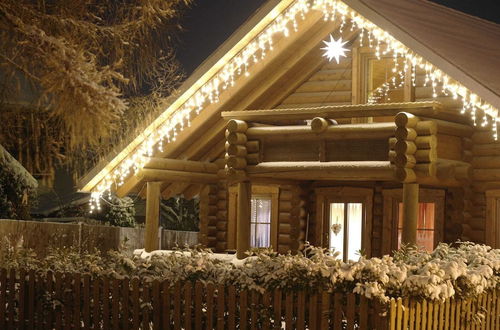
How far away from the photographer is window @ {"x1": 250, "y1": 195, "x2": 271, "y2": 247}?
22797 millimetres

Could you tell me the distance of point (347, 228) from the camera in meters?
21.3

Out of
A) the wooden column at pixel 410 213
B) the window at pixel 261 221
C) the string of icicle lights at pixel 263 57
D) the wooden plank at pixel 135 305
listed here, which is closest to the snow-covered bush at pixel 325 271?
the wooden plank at pixel 135 305

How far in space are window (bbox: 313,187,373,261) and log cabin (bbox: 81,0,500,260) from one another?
33 millimetres

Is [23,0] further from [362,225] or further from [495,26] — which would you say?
[495,26]

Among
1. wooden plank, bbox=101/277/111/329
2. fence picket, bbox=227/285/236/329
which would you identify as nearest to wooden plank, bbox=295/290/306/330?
fence picket, bbox=227/285/236/329

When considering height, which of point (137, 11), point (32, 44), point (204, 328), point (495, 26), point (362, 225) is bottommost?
point (204, 328)

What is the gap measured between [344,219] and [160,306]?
9912 millimetres

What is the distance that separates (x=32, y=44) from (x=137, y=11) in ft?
9.25

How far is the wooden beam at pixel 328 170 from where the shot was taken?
17.2m

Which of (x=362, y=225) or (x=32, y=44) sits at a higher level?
(x=32, y=44)

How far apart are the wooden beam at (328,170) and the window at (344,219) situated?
2.38m

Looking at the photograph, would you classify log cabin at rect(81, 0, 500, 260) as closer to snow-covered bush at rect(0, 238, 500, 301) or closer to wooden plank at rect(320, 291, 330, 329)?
snow-covered bush at rect(0, 238, 500, 301)

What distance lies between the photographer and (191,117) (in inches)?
831

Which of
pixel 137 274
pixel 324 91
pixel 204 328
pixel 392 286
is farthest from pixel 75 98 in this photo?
pixel 324 91
